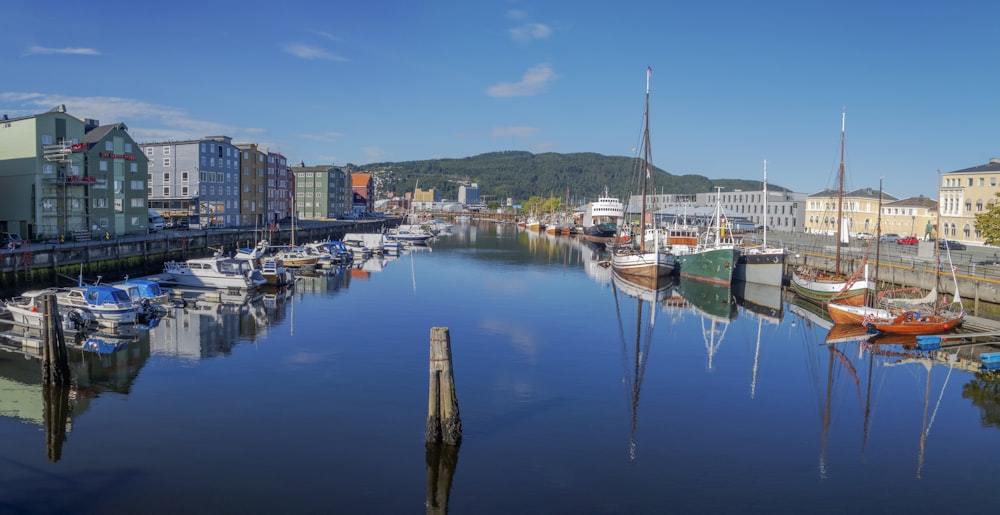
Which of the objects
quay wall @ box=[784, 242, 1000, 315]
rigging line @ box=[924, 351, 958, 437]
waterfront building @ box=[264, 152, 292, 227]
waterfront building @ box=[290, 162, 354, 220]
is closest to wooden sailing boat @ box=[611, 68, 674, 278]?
quay wall @ box=[784, 242, 1000, 315]

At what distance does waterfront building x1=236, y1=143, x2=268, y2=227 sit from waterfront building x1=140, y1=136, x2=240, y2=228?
503cm

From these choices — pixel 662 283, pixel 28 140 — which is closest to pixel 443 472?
pixel 662 283

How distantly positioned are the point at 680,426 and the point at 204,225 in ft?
252

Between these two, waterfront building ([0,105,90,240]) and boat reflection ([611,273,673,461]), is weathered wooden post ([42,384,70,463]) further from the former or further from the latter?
waterfront building ([0,105,90,240])

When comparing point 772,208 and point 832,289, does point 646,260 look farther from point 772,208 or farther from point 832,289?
point 772,208

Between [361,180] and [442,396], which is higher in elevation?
[361,180]

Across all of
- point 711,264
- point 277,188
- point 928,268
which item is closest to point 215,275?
point 711,264

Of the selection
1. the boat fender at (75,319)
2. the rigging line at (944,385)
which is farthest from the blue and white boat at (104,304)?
the rigging line at (944,385)

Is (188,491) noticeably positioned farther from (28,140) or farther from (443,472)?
(28,140)

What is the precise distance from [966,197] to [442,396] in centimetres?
7713

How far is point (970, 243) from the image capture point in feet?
237

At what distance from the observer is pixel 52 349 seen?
883 inches

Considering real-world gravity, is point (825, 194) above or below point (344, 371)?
above

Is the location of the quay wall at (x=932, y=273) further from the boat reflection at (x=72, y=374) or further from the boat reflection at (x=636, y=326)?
the boat reflection at (x=72, y=374)
